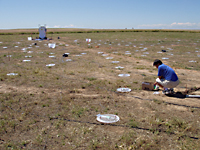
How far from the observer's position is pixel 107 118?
4.38 m

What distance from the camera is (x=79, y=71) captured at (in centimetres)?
895

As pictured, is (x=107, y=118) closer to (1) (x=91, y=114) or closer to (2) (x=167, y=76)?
(1) (x=91, y=114)

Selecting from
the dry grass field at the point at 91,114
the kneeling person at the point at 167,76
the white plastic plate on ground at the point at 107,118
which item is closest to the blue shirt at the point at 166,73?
the kneeling person at the point at 167,76

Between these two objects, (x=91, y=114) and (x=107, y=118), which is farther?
(x=91, y=114)

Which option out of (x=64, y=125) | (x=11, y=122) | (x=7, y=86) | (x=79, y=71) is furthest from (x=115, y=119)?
(x=79, y=71)

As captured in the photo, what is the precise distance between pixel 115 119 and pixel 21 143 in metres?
2.06

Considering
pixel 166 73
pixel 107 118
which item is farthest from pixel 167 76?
pixel 107 118

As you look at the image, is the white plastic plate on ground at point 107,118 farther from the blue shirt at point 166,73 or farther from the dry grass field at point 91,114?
the blue shirt at point 166,73

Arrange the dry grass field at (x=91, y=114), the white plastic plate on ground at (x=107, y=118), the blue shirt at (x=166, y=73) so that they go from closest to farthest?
the dry grass field at (x=91, y=114), the white plastic plate on ground at (x=107, y=118), the blue shirt at (x=166, y=73)

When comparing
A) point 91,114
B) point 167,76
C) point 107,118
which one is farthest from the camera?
point 167,76

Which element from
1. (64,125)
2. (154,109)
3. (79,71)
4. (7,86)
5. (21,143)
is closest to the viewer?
(21,143)

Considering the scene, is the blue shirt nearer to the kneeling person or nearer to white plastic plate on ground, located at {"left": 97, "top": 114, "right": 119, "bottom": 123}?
the kneeling person

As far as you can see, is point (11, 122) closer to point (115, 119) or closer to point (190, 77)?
point (115, 119)

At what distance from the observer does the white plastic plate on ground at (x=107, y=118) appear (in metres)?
4.24
